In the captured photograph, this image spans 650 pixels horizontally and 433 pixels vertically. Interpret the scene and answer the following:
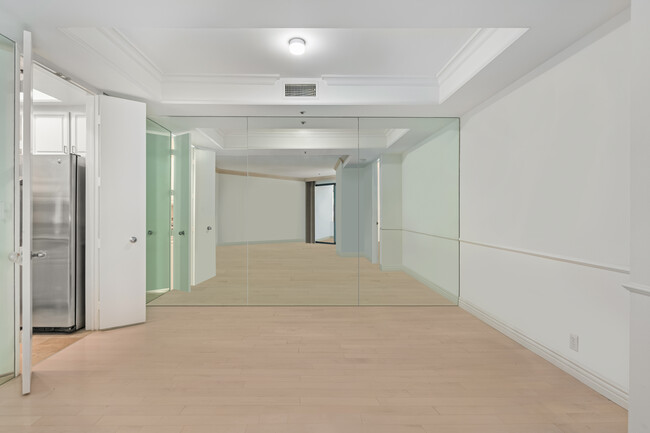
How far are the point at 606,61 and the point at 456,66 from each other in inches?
51.9

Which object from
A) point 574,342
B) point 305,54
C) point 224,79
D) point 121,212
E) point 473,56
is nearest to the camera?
point 574,342

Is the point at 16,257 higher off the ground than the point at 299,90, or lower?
lower

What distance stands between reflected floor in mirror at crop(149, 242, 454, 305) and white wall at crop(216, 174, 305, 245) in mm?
159

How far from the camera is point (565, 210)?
2578 millimetres

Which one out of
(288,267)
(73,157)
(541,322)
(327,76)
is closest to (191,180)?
(73,157)

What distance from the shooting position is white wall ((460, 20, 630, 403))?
216 cm

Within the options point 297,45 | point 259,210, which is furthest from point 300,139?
point 297,45

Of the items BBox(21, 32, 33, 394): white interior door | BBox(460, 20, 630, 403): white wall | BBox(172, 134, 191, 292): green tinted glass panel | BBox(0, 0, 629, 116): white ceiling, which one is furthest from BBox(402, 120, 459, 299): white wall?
BBox(21, 32, 33, 394): white interior door

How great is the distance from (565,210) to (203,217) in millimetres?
3800

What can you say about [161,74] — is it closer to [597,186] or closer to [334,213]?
[334,213]

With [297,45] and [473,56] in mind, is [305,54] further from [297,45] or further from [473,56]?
[473,56]

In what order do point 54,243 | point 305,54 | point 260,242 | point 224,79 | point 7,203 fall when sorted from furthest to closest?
point 260,242
point 224,79
point 54,243
point 305,54
point 7,203

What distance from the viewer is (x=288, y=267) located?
429 cm

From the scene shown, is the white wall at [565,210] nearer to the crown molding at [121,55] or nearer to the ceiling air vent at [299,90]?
the ceiling air vent at [299,90]
